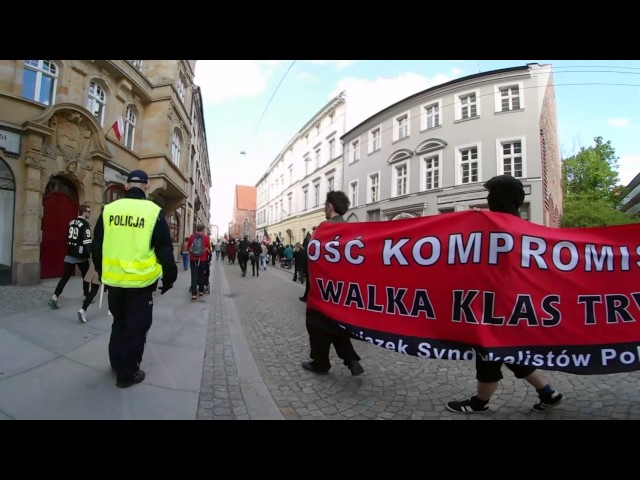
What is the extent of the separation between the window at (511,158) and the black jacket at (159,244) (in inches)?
728

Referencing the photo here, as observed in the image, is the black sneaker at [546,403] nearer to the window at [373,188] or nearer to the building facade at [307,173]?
the window at [373,188]

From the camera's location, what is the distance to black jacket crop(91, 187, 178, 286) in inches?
99.8

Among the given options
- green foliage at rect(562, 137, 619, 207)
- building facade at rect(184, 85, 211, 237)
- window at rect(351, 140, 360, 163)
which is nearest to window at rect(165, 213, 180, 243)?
building facade at rect(184, 85, 211, 237)

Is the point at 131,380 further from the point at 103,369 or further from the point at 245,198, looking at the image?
the point at 245,198

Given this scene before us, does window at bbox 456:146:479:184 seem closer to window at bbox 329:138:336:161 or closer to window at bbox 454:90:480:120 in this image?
window at bbox 454:90:480:120

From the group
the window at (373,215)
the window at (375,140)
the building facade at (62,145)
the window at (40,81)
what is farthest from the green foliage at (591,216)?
the window at (40,81)

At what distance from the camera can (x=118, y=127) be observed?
1044 cm

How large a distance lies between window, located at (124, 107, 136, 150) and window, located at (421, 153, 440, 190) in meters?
17.0

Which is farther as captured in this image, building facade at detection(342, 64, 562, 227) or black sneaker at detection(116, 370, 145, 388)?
building facade at detection(342, 64, 562, 227)

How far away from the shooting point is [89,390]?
2.31 meters

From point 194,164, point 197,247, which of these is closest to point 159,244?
point 197,247

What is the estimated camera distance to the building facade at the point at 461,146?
15.7 m

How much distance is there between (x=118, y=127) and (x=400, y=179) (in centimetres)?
1778
